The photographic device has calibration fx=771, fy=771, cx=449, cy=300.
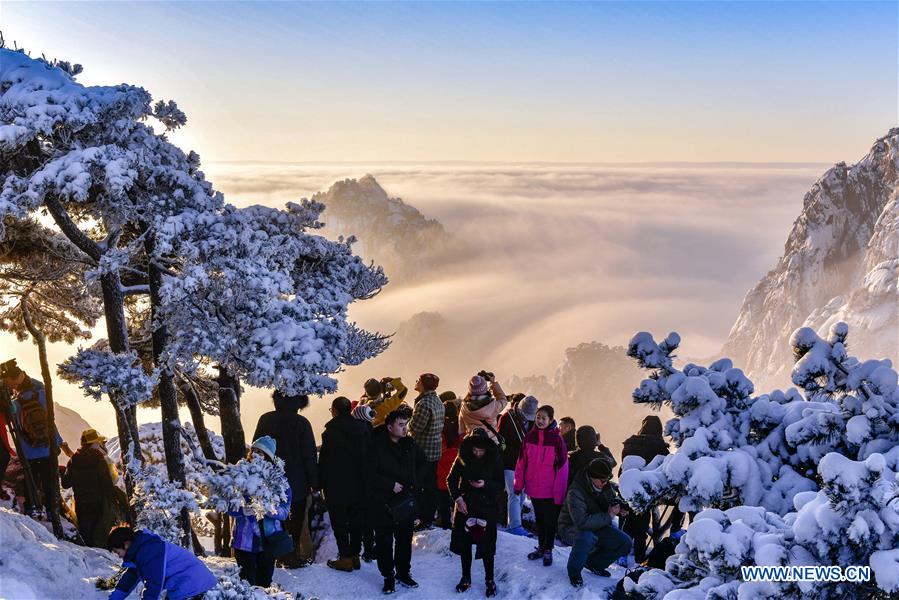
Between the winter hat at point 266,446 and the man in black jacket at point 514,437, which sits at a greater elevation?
the winter hat at point 266,446

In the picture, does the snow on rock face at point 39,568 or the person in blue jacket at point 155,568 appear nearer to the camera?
the person in blue jacket at point 155,568

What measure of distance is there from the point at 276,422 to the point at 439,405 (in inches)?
92.0

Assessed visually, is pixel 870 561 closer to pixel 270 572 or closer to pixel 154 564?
pixel 154 564

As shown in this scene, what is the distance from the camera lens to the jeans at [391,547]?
9.27 m

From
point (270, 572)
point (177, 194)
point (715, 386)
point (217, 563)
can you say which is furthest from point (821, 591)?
point (177, 194)

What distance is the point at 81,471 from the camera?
36.4ft

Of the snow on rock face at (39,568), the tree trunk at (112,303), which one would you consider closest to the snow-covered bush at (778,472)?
the snow on rock face at (39,568)

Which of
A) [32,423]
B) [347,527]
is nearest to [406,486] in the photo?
[347,527]

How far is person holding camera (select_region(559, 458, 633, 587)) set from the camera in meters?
9.07

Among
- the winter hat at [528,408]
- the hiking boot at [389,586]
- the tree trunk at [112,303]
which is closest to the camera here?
the hiking boot at [389,586]

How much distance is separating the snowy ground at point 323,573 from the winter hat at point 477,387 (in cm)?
208

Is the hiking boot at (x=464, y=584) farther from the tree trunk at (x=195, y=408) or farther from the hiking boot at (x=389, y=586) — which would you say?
the tree trunk at (x=195, y=408)

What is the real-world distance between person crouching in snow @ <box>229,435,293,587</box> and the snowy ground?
1.79 ft

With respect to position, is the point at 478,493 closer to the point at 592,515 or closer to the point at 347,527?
the point at 592,515
